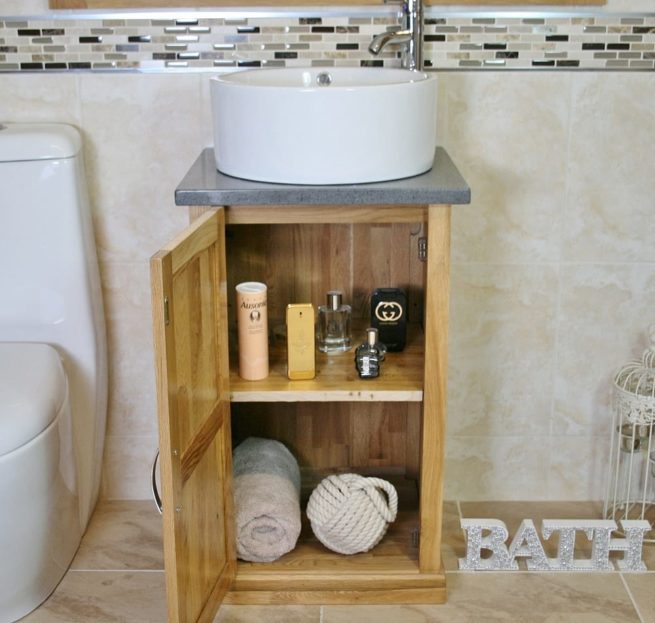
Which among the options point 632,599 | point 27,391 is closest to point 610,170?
point 632,599

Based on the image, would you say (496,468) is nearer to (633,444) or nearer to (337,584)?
(633,444)

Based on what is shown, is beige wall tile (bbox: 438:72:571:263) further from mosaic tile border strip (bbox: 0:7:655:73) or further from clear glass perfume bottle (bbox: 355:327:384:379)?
clear glass perfume bottle (bbox: 355:327:384:379)

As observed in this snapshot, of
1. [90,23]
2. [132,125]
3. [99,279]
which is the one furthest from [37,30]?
[99,279]

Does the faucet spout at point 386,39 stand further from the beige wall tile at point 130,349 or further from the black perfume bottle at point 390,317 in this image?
the beige wall tile at point 130,349

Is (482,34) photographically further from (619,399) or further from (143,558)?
(143,558)

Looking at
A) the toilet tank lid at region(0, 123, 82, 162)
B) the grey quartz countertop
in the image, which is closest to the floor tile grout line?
the grey quartz countertop

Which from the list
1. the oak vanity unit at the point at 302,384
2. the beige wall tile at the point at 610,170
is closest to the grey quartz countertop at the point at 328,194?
the oak vanity unit at the point at 302,384

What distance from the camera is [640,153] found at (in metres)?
2.02

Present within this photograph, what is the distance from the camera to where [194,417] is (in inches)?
63.1

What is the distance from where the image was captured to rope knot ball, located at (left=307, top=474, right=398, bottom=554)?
190 cm

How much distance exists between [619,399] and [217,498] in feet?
2.78

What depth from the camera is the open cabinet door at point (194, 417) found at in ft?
4.75

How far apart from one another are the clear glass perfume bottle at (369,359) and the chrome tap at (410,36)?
514 millimetres

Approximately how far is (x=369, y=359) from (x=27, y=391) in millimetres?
605
